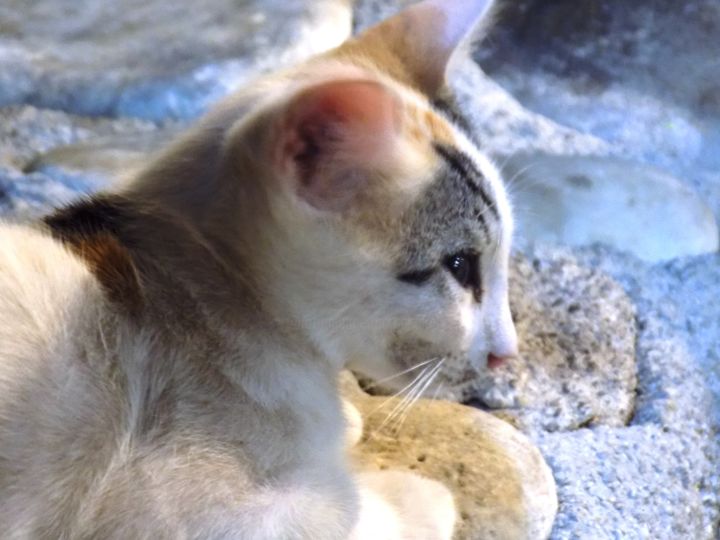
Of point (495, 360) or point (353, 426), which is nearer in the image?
point (495, 360)

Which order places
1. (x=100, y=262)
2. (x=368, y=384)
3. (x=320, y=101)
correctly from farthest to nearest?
(x=368, y=384), (x=100, y=262), (x=320, y=101)

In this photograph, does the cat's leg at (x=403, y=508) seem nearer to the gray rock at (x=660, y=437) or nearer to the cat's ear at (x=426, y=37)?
the gray rock at (x=660, y=437)

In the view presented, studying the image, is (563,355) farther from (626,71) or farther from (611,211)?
(626,71)

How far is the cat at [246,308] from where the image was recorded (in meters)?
0.72

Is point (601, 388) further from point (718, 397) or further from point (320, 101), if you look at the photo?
point (320, 101)

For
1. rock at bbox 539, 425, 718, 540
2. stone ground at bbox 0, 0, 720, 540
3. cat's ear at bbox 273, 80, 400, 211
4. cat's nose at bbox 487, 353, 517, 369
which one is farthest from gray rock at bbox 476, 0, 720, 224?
cat's ear at bbox 273, 80, 400, 211

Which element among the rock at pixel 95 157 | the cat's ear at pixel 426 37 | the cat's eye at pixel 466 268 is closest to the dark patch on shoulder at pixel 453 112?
the cat's ear at pixel 426 37

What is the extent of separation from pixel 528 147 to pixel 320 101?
3.53ft

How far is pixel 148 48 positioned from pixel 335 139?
119cm

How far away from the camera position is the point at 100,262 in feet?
2.64

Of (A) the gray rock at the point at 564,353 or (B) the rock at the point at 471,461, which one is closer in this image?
(B) the rock at the point at 471,461

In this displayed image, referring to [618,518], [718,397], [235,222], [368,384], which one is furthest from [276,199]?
[718,397]

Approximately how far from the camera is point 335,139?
0.72 m

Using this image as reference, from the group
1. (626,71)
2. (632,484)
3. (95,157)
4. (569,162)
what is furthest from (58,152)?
(626,71)
